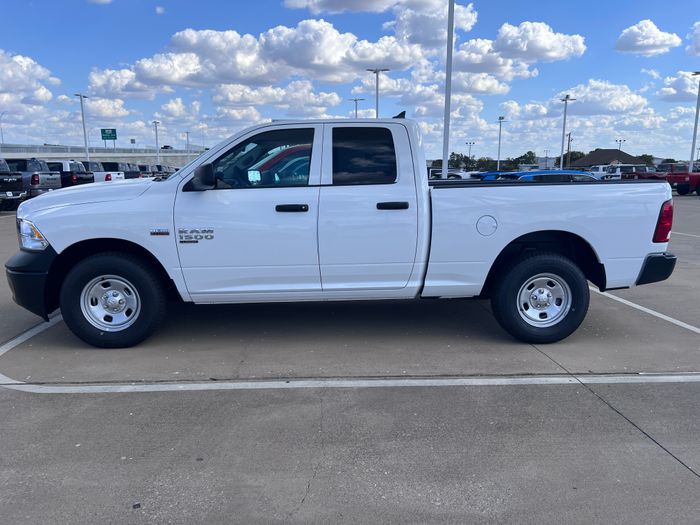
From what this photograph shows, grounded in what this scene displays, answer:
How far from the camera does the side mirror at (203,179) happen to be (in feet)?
15.6

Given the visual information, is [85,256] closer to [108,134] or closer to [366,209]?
[366,209]

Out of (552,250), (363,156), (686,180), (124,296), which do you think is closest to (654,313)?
(552,250)

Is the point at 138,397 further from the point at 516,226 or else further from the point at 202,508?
the point at 516,226

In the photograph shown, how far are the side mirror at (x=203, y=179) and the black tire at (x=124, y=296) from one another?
924 mm

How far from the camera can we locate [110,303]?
5152mm

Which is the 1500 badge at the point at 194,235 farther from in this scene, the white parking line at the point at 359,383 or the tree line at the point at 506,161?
the tree line at the point at 506,161

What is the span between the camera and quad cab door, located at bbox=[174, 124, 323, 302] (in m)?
4.92

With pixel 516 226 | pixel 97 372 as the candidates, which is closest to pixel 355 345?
pixel 516 226

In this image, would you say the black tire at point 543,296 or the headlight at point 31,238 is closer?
the headlight at point 31,238

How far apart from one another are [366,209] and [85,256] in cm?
266

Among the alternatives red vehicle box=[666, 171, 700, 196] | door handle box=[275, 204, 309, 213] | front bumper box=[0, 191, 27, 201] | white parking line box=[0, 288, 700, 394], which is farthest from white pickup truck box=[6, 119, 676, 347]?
red vehicle box=[666, 171, 700, 196]

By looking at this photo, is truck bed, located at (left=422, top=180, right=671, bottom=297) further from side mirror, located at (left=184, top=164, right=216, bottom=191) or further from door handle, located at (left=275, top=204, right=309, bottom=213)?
side mirror, located at (left=184, top=164, right=216, bottom=191)

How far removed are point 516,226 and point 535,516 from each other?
2.89 metres

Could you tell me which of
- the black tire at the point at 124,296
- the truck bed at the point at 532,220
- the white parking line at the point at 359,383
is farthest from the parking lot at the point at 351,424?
the truck bed at the point at 532,220
